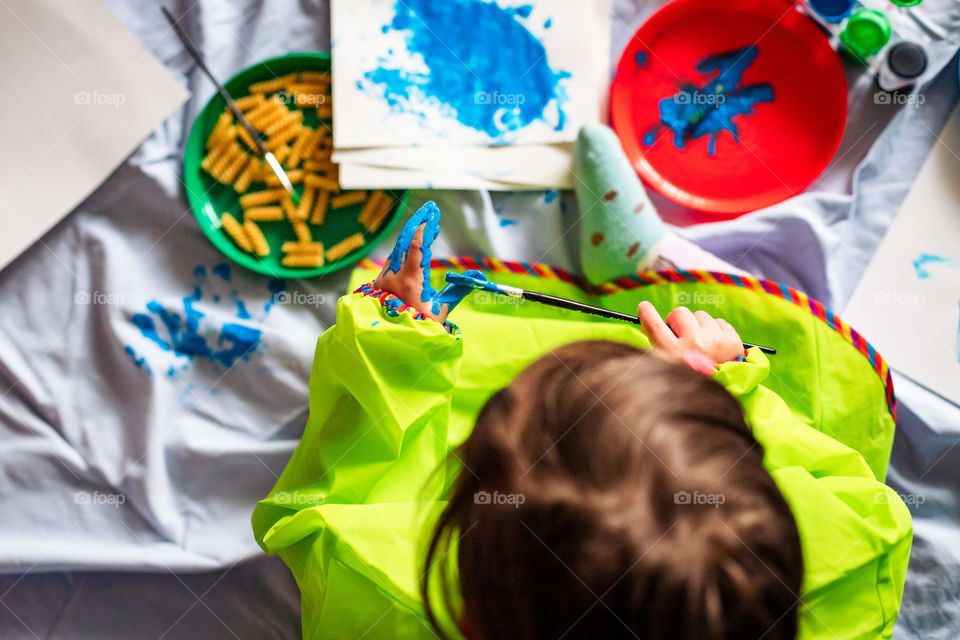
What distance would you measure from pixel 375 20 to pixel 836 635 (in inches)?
37.7

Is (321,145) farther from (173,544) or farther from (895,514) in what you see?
(895,514)

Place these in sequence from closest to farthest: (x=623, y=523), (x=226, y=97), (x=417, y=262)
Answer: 1. (x=623, y=523)
2. (x=417, y=262)
3. (x=226, y=97)

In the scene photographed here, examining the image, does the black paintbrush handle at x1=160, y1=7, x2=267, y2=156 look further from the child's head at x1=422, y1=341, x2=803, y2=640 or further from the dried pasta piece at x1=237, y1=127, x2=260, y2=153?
the child's head at x1=422, y1=341, x2=803, y2=640

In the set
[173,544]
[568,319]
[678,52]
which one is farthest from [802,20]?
[173,544]

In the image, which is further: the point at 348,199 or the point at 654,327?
the point at 348,199

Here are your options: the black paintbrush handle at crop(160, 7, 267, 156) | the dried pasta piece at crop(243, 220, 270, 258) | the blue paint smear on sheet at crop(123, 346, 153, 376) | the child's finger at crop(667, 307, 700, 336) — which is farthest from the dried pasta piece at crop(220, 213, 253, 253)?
the child's finger at crop(667, 307, 700, 336)

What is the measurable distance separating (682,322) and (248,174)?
0.63 meters

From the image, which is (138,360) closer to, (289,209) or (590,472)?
(289,209)

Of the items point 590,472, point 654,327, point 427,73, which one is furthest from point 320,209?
point 590,472

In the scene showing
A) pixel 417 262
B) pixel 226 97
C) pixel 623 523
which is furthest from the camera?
pixel 226 97

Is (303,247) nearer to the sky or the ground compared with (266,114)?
nearer to the ground

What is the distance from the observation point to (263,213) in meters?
0.98

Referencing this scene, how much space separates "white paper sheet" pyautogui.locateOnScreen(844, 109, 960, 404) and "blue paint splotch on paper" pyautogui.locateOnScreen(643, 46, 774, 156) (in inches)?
10.7

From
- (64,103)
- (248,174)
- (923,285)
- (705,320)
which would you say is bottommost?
(923,285)
